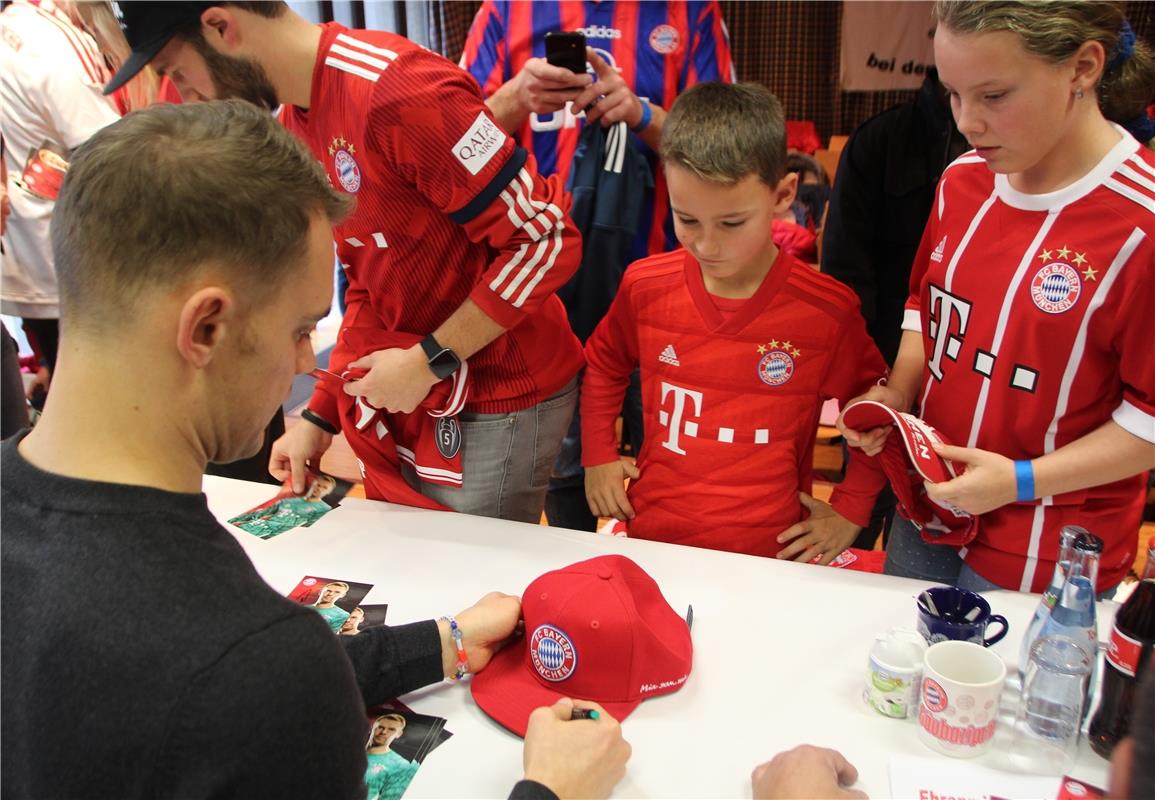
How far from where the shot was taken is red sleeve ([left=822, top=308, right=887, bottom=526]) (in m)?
1.62

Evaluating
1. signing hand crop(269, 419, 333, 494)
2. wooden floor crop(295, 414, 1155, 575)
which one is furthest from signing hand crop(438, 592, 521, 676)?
wooden floor crop(295, 414, 1155, 575)

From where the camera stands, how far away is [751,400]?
5.36ft

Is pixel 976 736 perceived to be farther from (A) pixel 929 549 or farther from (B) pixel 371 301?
(B) pixel 371 301

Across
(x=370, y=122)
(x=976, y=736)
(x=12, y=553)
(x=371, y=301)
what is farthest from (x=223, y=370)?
(x=976, y=736)

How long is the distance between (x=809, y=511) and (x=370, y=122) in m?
1.07

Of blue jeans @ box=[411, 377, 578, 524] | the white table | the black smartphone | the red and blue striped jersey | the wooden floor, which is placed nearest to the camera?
the white table

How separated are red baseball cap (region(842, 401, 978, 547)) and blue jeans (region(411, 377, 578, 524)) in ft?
1.90

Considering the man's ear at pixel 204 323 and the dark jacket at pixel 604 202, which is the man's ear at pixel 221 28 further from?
the dark jacket at pixel 604 202

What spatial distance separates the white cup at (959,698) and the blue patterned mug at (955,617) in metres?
0.05

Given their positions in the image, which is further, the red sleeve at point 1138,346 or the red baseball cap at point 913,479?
the red baseball cap at point 913,479

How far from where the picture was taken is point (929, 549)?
1.55 meters

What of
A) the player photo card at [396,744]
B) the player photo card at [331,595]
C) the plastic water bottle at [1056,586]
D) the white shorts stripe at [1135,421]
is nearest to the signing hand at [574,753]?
the player photo card at [396,744]

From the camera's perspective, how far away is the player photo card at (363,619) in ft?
4.32

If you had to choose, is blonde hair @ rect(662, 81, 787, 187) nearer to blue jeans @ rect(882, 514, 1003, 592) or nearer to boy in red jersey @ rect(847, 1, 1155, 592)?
boy in red jersey @ rect(847, 1, 1155, 592)
